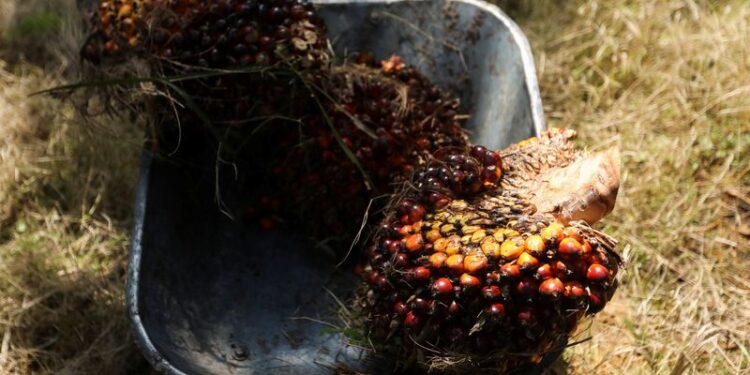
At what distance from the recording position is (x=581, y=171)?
6.69 feet

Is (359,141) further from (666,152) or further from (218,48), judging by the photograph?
(666,152)

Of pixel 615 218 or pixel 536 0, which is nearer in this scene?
pixel 615 218

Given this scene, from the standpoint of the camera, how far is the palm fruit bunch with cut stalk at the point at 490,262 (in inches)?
71.0

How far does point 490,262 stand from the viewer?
183 centimetres

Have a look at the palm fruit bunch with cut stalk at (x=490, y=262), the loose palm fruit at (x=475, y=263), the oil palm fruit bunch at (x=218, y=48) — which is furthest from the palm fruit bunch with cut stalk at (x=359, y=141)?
the loose palm fruit at (x=475, y=263)

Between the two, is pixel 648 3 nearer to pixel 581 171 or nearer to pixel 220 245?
pixel 581 171

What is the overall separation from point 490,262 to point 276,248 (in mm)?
1072

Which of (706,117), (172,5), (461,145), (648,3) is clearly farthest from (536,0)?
(172,5)

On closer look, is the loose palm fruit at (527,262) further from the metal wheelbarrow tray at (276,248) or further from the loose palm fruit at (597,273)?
the metal wheelbarrow tray at (276,248)

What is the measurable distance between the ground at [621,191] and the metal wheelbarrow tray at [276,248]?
17.1 inches

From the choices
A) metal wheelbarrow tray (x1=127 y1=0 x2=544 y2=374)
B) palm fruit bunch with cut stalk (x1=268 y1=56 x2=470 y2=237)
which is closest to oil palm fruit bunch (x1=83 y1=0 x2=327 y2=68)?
palm fruit bunch with cut stalk (x1=268 y1=56 x2=470 y2=237)

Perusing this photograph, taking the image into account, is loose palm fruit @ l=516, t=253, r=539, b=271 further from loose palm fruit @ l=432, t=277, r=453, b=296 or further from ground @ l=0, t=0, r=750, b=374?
ground @ l=0, t=0, r=750, b=374

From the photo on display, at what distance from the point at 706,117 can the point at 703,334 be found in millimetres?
1179

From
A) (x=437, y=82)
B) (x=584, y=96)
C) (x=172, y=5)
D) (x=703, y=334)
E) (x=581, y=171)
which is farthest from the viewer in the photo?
(x=584, y=96)
